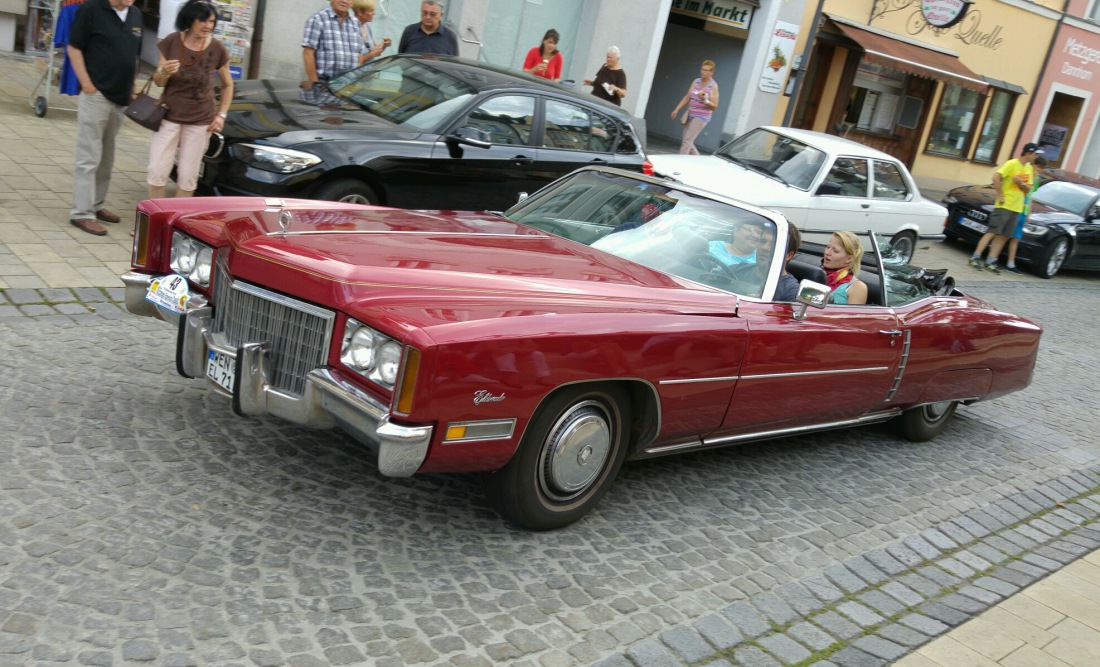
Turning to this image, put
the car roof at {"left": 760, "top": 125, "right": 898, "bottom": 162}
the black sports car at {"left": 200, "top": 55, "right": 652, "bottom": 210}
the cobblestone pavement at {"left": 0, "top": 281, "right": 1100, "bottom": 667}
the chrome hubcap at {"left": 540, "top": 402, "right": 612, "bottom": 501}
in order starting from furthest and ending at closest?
1. the car roof at {"left": 760, "top": 125, "right": 898, "bottom": 162}
2. the black sports car at {"left": 200, "top": 55, "right": 652, "bottom": 210}
3. the chrome hubcap at {"left": 540, "top": 402, "right": 612, "bottom": 501}
4. the cobblestone pavement at {"left": 0, "top": 281, "right": 1100, "bottom": 667}

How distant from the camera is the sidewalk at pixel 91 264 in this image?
4410 millimetres

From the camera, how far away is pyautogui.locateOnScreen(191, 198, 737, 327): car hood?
3895mm

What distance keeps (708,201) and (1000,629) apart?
2516 millimetres

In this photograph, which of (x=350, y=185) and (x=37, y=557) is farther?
(x=350, y=185)

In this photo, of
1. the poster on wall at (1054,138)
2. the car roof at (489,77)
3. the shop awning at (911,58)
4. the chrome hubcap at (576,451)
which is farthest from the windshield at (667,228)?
the poster on wall at (1054,138)

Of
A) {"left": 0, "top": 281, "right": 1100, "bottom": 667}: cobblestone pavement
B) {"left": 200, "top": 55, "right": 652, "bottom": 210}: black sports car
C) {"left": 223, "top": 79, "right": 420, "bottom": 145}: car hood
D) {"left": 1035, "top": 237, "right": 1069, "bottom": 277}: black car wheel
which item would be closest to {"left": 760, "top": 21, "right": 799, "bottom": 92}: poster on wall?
{"left": 1035, "top": 237, "right": 1069, "bottom": 277}: black car wheel

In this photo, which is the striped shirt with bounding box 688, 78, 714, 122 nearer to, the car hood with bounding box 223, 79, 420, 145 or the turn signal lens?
the car hood with bounding box 223, 79, 420, 145

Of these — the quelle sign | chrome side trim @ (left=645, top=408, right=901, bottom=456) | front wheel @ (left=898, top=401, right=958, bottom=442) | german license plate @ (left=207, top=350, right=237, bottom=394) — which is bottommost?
front wheel @ (left=898, top=401, right=958, bottom=442)

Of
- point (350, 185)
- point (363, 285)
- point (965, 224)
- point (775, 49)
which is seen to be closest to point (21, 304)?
point (350, 185)

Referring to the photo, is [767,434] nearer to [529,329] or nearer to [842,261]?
[842,261]

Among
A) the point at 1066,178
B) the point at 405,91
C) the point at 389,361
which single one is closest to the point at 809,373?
the point at 389,361

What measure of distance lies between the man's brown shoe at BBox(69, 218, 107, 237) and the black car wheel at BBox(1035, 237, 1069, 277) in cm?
1330

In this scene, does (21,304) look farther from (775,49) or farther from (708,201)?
(775,49)

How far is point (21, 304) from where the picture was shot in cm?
592
